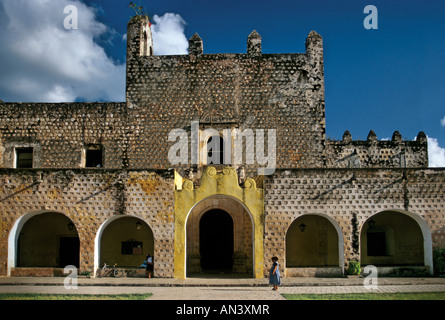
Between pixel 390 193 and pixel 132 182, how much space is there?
32.0 feet

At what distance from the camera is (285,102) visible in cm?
1958

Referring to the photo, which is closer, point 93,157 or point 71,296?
point 71,296

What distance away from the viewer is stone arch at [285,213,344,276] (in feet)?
58.3

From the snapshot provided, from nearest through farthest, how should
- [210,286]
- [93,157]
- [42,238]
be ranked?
[210,286] < [42,238] < [93,157]

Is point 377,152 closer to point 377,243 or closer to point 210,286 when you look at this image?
point 377,243

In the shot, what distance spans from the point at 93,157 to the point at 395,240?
45.2 ft

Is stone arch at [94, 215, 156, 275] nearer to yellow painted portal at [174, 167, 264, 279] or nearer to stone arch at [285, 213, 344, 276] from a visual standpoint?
yellow painted portal at [174, 167, 264, 279]

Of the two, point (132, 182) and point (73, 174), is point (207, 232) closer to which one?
point (132, 182)

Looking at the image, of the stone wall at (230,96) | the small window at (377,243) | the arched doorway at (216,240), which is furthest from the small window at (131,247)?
the small window at (377,243)

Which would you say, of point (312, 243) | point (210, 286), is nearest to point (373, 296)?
point (210, 286)

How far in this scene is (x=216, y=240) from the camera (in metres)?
18.3

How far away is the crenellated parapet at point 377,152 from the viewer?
2086cm

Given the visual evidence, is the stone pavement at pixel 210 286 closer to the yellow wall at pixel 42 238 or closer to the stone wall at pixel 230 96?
the yellow wall at pixel 42 238
